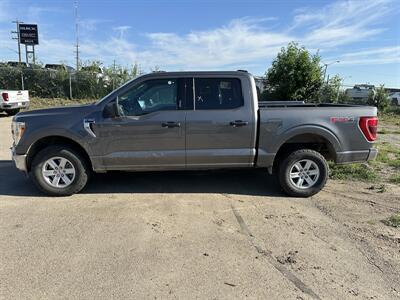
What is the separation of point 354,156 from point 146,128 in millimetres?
3311

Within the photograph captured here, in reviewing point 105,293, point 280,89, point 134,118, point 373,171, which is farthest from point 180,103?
point 280,89

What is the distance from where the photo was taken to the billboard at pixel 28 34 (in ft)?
92.4

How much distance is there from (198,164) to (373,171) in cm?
379

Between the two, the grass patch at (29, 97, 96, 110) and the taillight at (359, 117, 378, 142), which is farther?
the grass patch at (29, 97, 96, 110)

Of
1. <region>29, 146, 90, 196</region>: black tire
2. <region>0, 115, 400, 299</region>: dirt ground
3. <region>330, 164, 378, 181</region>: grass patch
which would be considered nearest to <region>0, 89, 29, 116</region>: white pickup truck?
<region>0, 115, 400, 299</region>: dirt ground

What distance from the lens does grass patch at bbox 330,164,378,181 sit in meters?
6.21

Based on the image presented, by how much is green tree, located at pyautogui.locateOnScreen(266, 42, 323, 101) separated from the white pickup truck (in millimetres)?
12132

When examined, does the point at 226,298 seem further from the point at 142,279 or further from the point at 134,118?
the point at 134,118

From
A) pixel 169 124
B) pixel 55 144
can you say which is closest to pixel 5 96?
pixel 55 144

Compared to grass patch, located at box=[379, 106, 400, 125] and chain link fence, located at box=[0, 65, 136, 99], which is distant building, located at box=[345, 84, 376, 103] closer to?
grass patch, located at box=[379, 106, 400, 125]

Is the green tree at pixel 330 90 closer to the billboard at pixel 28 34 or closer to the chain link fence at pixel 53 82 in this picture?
the chain link fence at pixel 53 82

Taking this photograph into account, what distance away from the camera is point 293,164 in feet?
17.0

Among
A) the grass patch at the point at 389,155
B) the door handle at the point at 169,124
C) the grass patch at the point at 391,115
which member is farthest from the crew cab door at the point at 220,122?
the grass patch at the point at 391,115

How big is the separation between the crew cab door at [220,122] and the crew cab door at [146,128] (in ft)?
0.65
